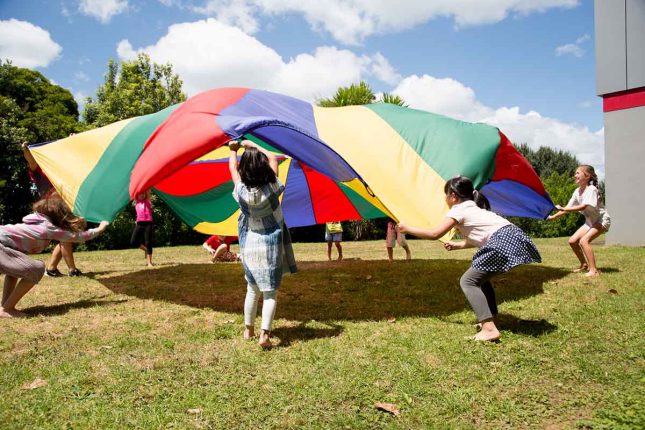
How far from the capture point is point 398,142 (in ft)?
18.0

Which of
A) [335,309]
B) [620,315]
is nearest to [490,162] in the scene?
[620,315]

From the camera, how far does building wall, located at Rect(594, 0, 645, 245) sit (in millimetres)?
11781

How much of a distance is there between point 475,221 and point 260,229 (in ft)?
5.60

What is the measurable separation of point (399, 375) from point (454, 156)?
9.25 feet

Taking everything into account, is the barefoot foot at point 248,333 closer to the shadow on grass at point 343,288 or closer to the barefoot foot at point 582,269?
the shadow on grass at point 343,288

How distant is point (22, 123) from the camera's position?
53.5ft

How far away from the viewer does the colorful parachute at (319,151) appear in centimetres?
451

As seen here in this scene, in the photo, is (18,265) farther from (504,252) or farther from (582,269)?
(582,269)

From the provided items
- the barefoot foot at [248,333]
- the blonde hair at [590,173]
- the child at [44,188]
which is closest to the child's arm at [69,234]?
the child at [44,188]

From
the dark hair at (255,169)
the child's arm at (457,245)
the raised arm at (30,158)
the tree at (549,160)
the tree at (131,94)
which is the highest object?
the tree at (131,94)

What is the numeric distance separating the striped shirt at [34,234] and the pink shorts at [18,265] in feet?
0.32

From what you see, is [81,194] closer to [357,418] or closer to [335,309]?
[335,309]

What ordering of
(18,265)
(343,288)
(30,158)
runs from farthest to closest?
(30,158)
(343,288)
(18,265)

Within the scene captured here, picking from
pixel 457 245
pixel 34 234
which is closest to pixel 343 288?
pixel 457 245
